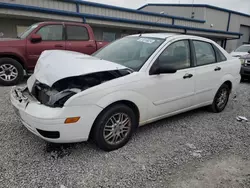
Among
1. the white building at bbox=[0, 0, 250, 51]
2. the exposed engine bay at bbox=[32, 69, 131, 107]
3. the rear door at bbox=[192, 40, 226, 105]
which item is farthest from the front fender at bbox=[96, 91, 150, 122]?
the white building at bbox=[0, 0, 250, 51]

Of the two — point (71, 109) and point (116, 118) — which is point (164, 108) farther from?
point (71, 109)

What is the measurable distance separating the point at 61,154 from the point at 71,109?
2.56 ft

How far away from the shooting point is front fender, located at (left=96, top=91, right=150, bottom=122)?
8.58 feet

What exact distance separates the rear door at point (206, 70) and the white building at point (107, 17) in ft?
20.9

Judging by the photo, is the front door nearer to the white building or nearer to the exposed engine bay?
the exposed engine bay

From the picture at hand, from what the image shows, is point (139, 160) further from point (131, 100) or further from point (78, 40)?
point (78, 40)

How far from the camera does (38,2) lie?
9.62 meters

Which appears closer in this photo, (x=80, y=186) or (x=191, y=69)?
(x=80, y=186)

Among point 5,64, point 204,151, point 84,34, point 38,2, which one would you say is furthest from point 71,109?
point 38,2

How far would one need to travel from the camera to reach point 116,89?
270 centimetres

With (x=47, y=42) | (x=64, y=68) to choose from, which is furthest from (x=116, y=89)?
(x=47, y=42)

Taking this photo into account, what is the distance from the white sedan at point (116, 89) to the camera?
249cm

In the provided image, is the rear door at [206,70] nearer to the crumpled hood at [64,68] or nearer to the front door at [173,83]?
the front door at [173,83]

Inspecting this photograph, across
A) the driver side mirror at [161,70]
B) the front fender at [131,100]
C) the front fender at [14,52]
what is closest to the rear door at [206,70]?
the driver side mirror at [161,70]
